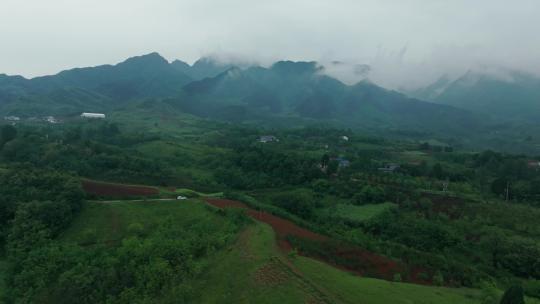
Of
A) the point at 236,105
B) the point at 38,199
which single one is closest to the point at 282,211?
the point at 38,199

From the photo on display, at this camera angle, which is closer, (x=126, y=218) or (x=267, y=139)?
(x=126, y=218)

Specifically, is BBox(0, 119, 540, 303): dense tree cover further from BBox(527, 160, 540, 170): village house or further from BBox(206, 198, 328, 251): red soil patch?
BBox(527, 160, 540, 170): village house

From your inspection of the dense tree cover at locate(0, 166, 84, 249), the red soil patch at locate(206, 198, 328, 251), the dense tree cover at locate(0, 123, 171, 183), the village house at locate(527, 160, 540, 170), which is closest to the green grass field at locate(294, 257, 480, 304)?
the red soil patch at locate(206, 198, 328, 251)

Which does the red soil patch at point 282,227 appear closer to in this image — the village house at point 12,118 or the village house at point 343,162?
the village house at point 343,162

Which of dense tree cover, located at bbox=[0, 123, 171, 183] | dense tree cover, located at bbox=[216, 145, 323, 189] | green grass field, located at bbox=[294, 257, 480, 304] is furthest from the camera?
dense tree cover, located at bbox=[216, 145, 323, 189]

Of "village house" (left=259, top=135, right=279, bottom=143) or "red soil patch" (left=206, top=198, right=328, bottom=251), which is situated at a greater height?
"village house" (left=259, top=135, right=279, bottom=143)

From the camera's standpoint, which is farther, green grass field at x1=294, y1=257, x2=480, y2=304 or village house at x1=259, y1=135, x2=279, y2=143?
village house at x1=259, y1=135, x2=279, y2=143

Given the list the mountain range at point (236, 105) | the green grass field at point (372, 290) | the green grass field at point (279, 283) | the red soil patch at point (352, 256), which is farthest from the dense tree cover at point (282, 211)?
the mountain range at point (236, 105)

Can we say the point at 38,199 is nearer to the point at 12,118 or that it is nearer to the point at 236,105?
the point at 12,118

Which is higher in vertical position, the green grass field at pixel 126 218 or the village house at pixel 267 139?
the village house at pixel 267 139
